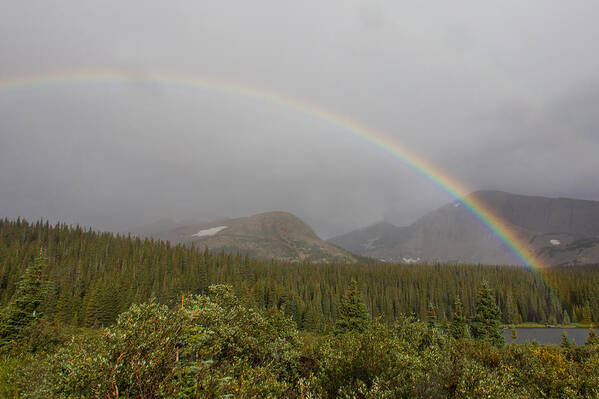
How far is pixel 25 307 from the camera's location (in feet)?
204

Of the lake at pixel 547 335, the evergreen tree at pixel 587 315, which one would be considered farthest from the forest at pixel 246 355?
the evergreen tree at pixel 587 315

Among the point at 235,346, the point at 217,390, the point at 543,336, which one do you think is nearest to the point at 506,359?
the point at 235,346

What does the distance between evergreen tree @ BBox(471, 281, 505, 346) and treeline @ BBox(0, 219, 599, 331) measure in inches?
1352

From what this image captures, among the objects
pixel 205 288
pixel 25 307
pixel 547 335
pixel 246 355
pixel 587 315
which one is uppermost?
pixel 246 355

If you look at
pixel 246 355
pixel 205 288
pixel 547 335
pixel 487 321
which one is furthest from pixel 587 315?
pixel 246 355

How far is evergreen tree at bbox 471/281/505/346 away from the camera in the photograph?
7356cm

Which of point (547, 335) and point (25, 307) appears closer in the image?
point (25, 307)

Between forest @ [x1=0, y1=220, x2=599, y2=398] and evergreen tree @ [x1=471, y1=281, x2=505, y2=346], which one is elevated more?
forest @ [x1=0, y1=220, x2=599, y2=398]

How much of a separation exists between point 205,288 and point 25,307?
96.2m

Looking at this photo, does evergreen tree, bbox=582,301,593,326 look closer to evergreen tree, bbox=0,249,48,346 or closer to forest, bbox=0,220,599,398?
forest, bbox=0,220,599,398

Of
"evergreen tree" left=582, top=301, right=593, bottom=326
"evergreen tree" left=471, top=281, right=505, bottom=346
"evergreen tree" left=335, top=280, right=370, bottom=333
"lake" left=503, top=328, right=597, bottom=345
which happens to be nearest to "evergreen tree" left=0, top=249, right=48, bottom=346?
"evergreen tree" left=335, top=280, right=370, bottom=333

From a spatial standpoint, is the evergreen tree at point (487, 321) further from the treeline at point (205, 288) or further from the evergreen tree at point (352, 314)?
the treeline at point (205, 288)

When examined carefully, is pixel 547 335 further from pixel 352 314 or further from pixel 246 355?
pixel 246 355

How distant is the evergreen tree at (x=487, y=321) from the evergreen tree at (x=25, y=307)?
3913 inches
